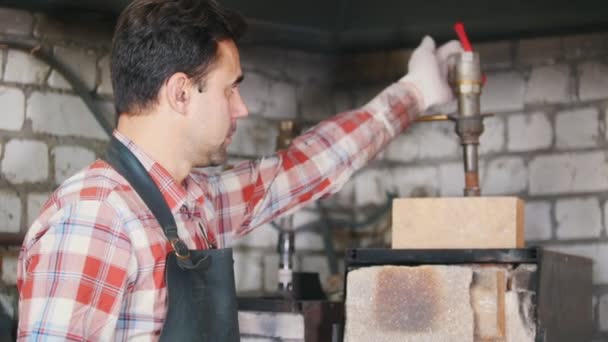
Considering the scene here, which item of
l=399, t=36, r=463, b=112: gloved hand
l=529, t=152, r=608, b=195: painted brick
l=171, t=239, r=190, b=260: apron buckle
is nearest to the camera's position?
l=171, t=239, r=190, b=260: apron buckle

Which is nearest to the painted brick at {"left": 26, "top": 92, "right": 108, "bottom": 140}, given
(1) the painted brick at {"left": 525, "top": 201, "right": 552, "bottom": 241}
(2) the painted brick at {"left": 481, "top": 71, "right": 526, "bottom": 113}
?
(2) the painted brick at {"left": 481, "top": 71, "right": 526, "bottom": 113}

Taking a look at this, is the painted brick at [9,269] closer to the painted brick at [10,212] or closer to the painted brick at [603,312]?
the painted brick at [10,212]

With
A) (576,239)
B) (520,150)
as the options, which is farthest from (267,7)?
(576,239)

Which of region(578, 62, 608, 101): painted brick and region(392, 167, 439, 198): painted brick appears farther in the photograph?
region(392, 167, 439, 198): painted brick

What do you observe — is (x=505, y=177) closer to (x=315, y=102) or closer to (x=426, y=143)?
(x=426, y=143)

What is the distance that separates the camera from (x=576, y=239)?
272cm

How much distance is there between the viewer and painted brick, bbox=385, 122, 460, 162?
9.71 ft

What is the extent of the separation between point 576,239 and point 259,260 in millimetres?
1019

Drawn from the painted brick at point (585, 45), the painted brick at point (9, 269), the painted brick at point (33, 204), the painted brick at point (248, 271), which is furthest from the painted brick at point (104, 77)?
the painted brick at point (585, 45)

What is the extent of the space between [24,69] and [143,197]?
1.26m

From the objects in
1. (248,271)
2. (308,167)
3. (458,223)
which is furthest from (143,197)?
(248,271)

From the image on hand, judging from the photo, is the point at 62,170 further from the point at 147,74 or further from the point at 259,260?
the point at 147,74

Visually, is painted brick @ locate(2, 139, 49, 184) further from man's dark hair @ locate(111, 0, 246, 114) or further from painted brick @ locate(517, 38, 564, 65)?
painted brick @ locate(517, 38, 564, 65)

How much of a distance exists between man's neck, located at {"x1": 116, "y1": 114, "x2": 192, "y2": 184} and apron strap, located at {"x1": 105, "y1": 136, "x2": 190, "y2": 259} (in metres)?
0.03
